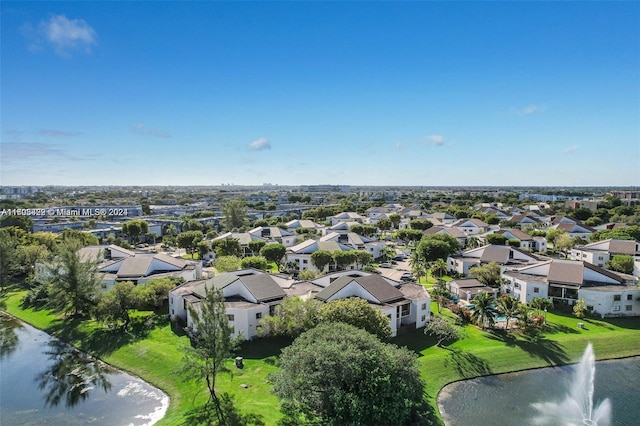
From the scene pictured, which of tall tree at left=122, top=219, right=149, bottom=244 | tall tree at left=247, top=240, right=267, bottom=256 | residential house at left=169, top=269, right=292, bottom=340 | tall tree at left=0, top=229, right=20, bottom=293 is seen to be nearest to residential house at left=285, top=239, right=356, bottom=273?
tall tree at left=247, top=240, right=267, bottom=256

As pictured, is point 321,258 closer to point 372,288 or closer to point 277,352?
point 372,288

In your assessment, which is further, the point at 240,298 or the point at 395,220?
the point at 395,220

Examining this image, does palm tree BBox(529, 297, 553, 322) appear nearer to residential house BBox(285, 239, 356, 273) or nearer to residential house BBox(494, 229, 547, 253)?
residential house BBox(285, 239, 356, 273)

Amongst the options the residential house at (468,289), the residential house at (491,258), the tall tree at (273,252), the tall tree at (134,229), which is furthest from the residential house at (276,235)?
the residential house at (468,289)

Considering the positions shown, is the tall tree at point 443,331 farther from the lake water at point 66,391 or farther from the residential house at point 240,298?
the lake water at point 66,391

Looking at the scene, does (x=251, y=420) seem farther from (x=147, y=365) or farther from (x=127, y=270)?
(x=127, y=270)

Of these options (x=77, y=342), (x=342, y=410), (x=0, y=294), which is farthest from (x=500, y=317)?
(x=0, y=294)

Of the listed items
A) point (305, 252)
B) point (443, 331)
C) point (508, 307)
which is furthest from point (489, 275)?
point (305, 252)
